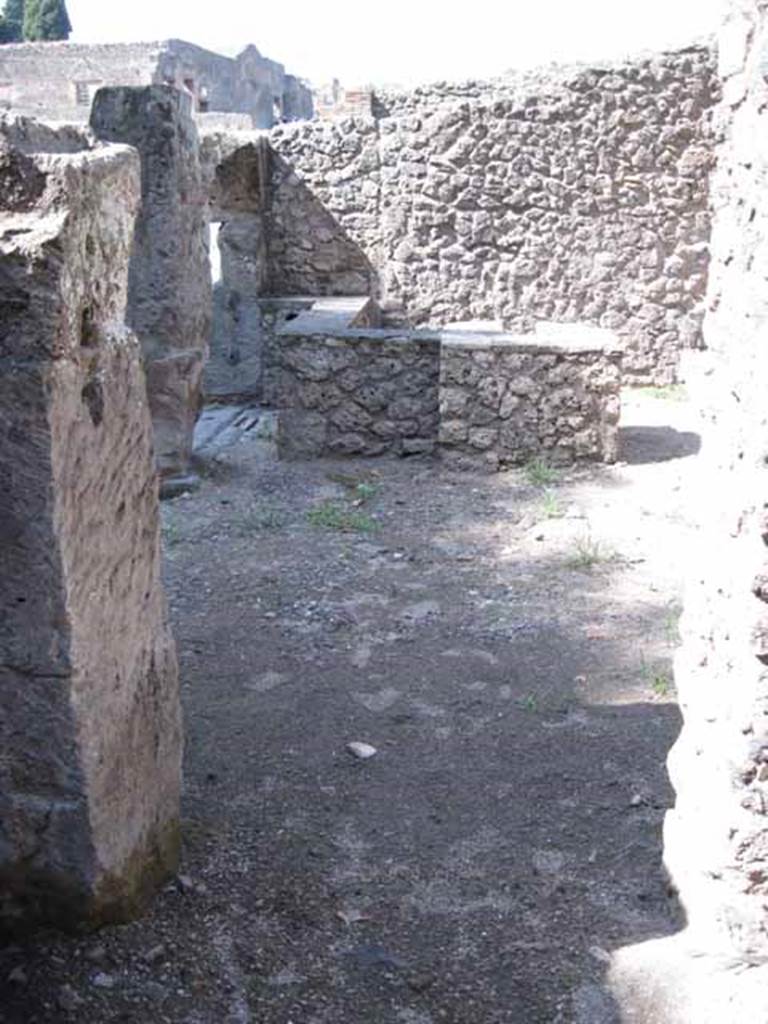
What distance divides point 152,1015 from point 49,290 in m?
1.39

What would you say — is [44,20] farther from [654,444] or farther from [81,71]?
[654,444]

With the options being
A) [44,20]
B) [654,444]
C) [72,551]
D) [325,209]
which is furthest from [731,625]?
[44,20]

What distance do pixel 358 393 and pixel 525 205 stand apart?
3.04 m

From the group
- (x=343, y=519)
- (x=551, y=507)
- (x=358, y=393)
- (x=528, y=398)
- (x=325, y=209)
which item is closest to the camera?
(x=343, y=519)

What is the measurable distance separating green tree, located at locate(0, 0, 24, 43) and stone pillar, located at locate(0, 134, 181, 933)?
36.2 metres

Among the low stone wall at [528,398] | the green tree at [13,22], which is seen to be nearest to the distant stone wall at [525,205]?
the low stone wall at [528,398]

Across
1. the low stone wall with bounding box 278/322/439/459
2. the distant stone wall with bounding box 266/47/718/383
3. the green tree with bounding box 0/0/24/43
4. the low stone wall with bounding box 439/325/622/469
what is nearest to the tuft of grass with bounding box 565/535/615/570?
the low stone wall with bounding box 439/325/622/469

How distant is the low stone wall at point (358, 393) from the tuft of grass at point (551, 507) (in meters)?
0.97

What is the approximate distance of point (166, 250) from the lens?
595cm

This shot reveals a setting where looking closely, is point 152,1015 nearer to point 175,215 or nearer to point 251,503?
point 251,503

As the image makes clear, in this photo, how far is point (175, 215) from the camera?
5.96 meters

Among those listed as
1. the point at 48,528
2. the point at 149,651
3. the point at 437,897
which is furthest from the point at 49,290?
the point at 437,897

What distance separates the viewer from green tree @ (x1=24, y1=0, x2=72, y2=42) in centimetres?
3241

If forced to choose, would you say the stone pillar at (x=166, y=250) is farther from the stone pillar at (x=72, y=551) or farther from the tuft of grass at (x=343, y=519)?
the stone pillar at (x=72, y=551)
